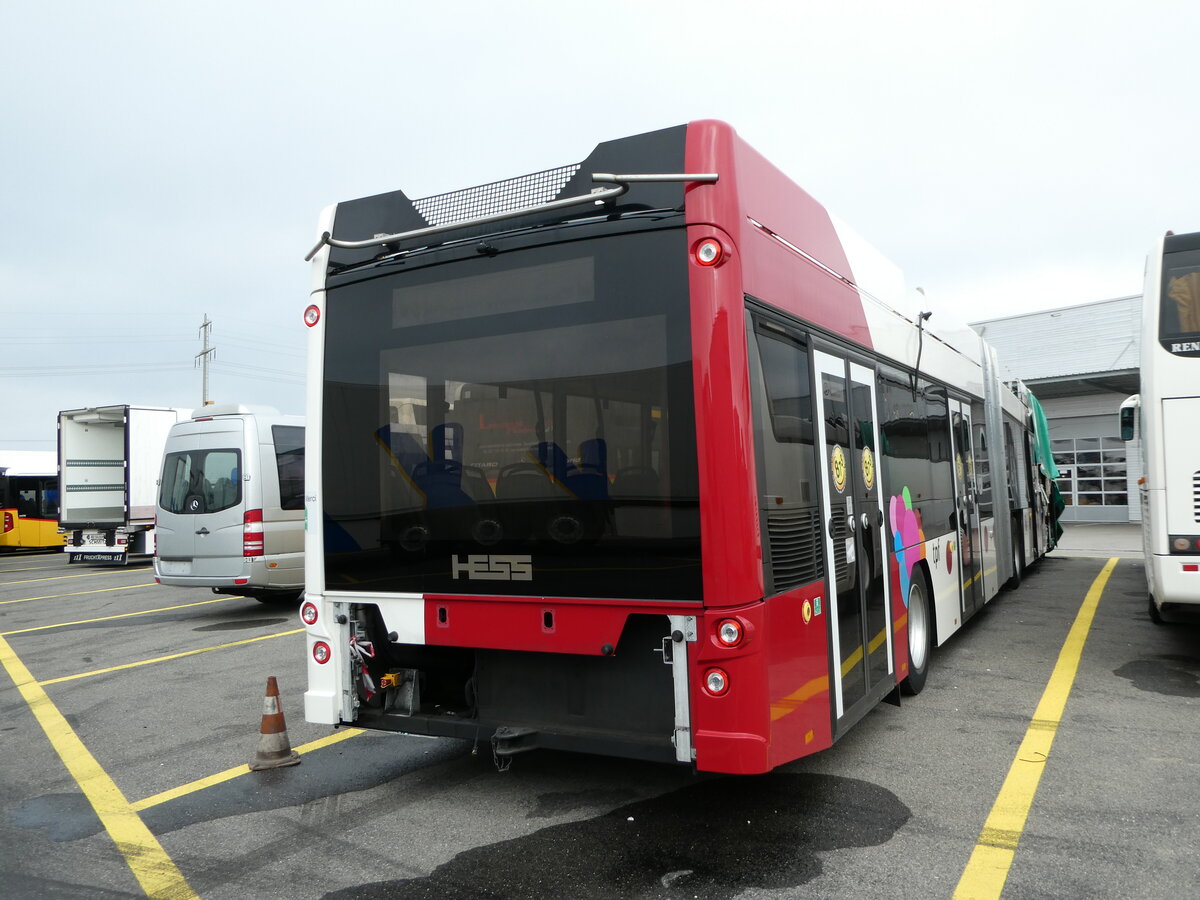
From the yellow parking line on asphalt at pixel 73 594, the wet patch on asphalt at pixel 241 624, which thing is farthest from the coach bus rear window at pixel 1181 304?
the yellow parking line on asphalt at pixel 73 594

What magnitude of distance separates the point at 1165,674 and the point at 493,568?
609 centimetres

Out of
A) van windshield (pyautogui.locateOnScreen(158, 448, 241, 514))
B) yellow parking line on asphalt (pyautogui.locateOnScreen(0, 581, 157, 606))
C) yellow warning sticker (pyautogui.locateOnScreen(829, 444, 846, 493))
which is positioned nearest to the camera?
yellow warning sticker (pyautogui.locateOnScreen(829, 444, 846, 493))

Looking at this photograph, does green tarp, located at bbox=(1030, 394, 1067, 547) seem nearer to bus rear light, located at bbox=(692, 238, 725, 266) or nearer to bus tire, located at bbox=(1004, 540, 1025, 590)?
bus tire, located at bbox=(1004, 540, 1025, 590)

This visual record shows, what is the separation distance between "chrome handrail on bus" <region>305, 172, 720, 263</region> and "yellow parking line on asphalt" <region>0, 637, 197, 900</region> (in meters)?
3.11

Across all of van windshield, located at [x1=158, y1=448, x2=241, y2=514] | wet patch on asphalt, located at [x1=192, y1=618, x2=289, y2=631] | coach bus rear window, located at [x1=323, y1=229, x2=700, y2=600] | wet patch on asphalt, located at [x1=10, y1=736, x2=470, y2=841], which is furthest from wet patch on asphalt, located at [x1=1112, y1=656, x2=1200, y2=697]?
van windshield, located at [x1=158, y1=448, x2=241, y2=514]

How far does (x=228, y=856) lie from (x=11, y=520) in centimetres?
2675

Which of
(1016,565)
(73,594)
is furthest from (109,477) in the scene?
(1016,565)

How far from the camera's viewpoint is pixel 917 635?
6.67 metres

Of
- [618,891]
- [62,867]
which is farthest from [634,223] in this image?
[62,867]

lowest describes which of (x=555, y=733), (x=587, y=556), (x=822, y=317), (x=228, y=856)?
(x=228, y=856)

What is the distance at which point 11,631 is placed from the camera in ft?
38.7

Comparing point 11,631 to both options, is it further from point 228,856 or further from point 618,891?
point 618,891

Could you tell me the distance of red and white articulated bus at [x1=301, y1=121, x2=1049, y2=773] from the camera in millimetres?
3867

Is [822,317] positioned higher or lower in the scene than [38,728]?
higher
